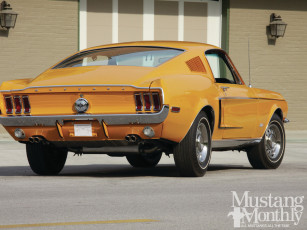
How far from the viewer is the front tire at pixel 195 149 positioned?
9.81 meters

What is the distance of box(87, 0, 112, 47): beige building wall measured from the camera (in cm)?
2286

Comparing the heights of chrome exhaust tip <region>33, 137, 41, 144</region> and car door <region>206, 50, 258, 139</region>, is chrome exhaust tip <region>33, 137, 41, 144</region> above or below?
below

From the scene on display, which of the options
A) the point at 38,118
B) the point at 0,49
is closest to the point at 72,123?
the point at 38,118

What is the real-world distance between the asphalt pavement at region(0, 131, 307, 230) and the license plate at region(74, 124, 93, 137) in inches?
21.5

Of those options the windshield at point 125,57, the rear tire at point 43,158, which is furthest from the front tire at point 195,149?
the rear tire at point 43,158

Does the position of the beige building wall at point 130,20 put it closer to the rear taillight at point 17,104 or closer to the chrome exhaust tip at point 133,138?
the rear taillight at point 17,104

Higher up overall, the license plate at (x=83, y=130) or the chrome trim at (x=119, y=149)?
the license plate at (x=83, y=130)

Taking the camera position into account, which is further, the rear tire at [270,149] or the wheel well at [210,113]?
the rear tire at [270,149]

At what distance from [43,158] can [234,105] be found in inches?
99.1

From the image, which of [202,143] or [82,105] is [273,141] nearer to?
[202,143]

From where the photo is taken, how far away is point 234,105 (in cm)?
1103

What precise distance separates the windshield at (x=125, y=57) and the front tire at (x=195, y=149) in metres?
0.88

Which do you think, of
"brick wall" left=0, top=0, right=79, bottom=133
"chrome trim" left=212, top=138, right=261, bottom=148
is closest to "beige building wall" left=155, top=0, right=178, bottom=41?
"brick wall" left=0, top=0, right=79, bottom=133

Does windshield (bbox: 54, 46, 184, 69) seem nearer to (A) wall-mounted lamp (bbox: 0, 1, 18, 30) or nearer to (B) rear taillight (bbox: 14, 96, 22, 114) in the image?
(B) rear taillight (bbox: 14, 96, 22, 114)
